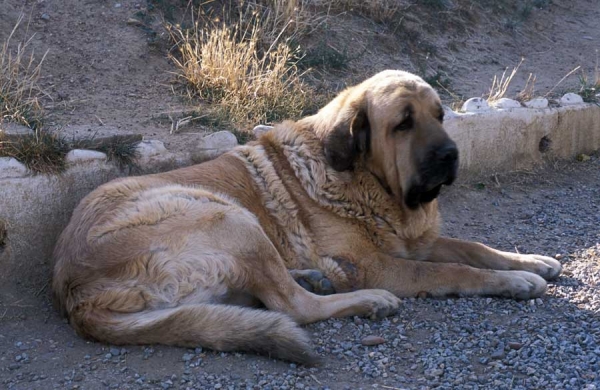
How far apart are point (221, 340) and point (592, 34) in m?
9.40

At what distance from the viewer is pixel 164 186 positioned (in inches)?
180

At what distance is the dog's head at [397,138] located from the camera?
4500 mm

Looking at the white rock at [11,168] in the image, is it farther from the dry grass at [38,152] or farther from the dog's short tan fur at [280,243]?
the dog's short tan fur at [280,243]

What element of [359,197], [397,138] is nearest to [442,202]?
[359,197]

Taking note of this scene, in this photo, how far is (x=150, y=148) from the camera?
18.0ft

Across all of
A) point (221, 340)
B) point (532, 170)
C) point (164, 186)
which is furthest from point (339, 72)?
point (221, 340)

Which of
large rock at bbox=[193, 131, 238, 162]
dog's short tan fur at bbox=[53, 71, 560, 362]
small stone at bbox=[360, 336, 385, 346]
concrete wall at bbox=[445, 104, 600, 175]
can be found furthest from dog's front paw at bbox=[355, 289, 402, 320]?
concrete wall at bbox=[445, 104, 600, 175]

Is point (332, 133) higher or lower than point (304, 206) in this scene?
higher

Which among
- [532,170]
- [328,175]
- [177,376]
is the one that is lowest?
[532,170]

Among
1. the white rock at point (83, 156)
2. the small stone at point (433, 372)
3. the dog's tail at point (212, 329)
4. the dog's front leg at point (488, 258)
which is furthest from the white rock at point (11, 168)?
the small stone at point (433, 372)

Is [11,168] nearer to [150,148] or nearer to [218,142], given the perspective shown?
[150,148]

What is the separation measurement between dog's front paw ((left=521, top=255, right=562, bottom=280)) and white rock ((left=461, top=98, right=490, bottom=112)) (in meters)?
2.39

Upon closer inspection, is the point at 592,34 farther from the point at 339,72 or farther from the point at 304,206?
the point at 304,206

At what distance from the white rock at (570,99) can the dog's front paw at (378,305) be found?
422cm
